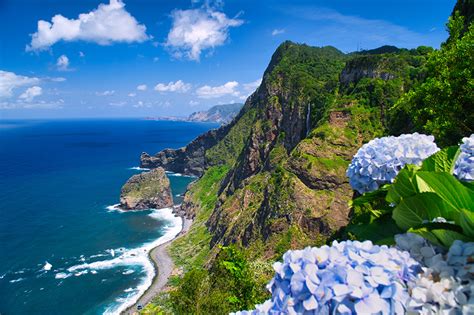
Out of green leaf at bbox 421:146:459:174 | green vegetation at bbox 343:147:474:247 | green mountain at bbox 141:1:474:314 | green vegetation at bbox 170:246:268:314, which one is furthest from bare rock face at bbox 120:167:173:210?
green vegetation at bbox 343:147:474:247

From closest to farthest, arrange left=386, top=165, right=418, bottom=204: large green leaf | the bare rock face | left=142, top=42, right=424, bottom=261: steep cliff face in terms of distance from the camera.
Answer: left=386, top=165, right=418, bottom=204: large green leaf
left=142, top=42, right=424, bottom=261: steep cliff face
the bare rock face

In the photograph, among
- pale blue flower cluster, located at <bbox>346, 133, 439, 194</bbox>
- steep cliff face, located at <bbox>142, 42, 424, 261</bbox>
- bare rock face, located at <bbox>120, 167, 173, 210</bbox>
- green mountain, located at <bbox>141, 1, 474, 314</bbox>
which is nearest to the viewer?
pale blue flower cluster, located at <bbox>346, 133, 439, 194</bbox>

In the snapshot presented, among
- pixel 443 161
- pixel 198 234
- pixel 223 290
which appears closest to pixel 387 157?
pixel 443 161

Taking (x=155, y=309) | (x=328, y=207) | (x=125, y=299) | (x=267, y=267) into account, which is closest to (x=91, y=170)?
(x=125, y=299)

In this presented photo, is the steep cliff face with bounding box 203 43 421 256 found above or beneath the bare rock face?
above

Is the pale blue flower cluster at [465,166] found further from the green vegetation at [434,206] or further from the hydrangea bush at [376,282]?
the hydrangea bush at [376,282]

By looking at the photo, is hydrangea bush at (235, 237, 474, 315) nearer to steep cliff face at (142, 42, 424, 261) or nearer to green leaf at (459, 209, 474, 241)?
green leaf at (459, 209, 474, 241)

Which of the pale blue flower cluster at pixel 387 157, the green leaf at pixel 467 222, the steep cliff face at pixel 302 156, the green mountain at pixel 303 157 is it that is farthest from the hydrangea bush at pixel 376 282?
the steep cliff face at pixel 302 156

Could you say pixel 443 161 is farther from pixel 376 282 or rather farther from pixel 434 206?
pixel 376 282
